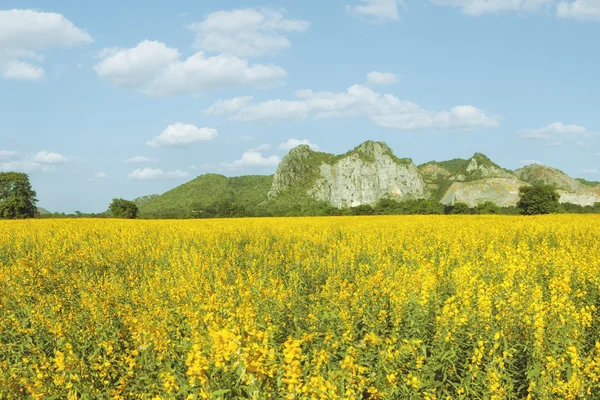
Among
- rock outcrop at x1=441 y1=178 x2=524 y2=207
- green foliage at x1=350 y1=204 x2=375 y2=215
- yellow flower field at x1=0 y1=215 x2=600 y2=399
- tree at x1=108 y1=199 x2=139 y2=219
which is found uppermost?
rock outcrop at x1=441 y1=178 x2=524 y2=207

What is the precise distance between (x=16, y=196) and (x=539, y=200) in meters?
89.3

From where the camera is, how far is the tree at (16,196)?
219 feet

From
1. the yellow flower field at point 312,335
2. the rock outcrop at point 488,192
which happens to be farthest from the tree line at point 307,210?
the rock outcrop at point 488,192

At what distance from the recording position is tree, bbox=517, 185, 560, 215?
51.5 metres

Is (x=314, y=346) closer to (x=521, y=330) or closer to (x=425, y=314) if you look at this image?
(x=425, y=314)

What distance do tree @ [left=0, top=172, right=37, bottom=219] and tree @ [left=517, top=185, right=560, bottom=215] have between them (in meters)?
84.7

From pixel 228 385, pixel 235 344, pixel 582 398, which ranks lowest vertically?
pixel 582 398

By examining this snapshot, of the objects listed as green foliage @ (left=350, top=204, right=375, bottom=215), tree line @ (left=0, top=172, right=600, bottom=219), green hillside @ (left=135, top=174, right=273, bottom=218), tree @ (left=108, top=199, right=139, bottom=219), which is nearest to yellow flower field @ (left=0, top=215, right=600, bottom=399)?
tree line @ (left=0, top=172, right=600, bottom=219)

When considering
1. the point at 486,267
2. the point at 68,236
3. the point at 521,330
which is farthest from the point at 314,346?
the point at 68,236

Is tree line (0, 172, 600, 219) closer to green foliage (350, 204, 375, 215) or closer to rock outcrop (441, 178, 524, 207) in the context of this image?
green foliage (350, 204, 375, 215)

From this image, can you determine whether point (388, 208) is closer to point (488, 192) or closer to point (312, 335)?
point (312, 335)

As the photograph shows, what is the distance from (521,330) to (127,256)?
9.96 metres

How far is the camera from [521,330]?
465 centimetres

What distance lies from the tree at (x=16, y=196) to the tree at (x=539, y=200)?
278 ft
